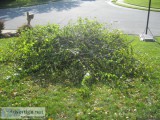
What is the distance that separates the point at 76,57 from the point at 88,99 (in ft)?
6.64

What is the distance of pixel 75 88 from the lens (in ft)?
20.8

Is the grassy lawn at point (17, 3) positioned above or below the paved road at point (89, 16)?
above

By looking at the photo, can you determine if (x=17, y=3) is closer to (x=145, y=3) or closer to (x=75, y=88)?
(x=145, y=3)

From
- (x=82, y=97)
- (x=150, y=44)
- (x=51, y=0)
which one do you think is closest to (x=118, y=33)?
(x=150, y=44)

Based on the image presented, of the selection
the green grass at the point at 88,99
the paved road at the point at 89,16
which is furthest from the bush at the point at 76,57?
the paved road at the point at 89,16

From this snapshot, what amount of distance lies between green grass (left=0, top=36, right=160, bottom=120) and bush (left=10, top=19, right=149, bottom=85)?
438 millimetres

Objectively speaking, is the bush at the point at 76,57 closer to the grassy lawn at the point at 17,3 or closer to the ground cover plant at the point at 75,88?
the ground cover plant at the point at 75,88

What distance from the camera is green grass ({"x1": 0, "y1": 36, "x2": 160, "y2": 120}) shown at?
5.20 m

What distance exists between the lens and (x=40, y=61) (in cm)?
738

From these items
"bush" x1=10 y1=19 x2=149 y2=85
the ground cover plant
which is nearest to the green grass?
the ground cover plant

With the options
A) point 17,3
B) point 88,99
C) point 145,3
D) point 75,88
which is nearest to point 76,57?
point 75,88

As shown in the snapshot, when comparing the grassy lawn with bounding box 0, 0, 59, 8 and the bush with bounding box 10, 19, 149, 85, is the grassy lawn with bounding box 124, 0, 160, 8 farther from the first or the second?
the bush with bounding box 10, 19, 149, 85

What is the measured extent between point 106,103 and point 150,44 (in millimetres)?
5609

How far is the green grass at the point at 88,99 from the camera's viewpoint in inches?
205
